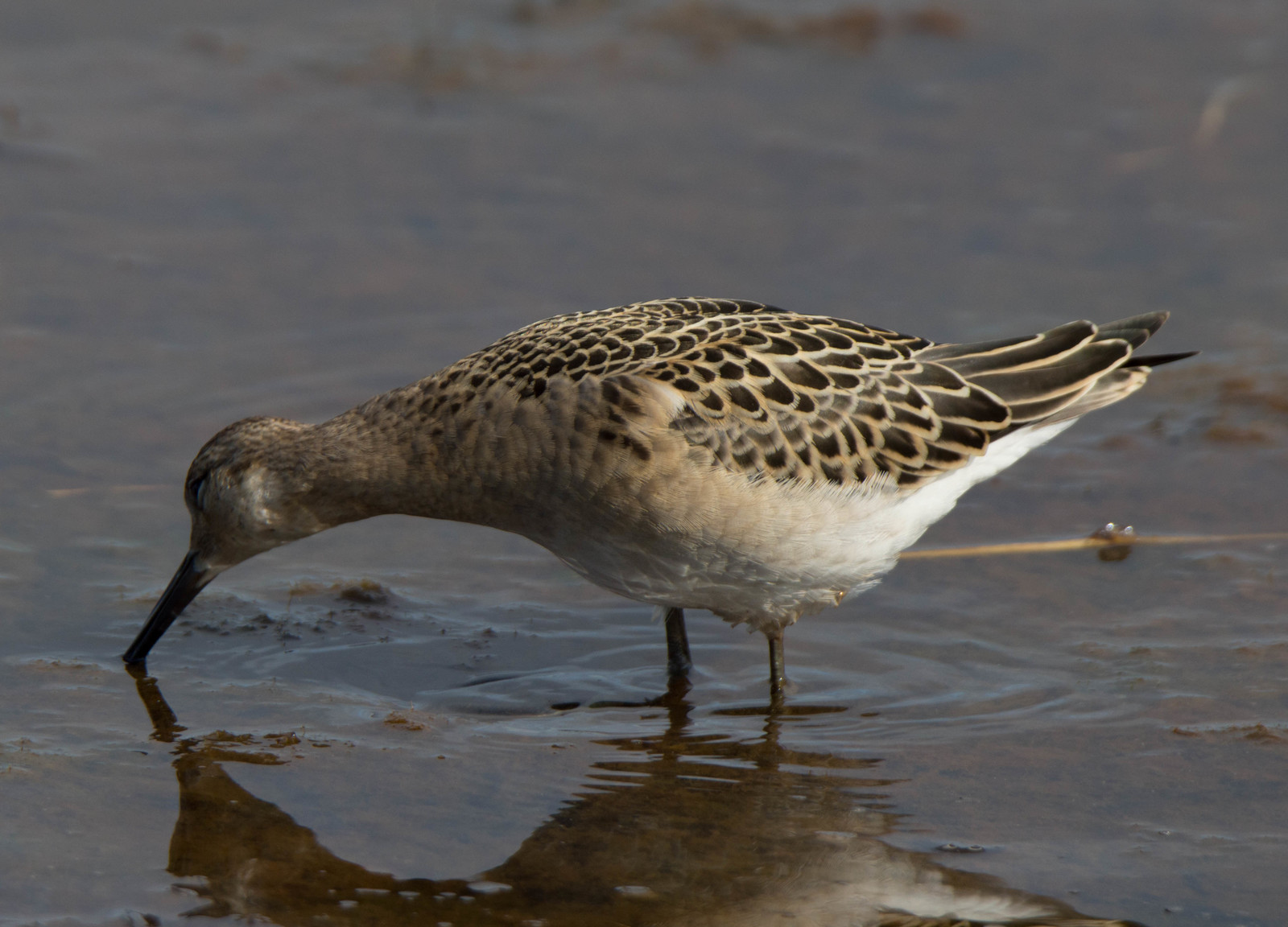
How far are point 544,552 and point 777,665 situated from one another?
1.93m

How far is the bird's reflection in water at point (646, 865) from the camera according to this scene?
598 centimetres

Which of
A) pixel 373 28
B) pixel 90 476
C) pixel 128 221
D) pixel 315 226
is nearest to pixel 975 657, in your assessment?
pixel 90 476

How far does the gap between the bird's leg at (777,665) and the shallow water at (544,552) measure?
0.31 feet

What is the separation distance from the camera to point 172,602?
7.88 meters

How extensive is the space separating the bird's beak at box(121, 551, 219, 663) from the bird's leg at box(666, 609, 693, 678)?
230 cm

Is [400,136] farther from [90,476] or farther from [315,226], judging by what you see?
[90,476]

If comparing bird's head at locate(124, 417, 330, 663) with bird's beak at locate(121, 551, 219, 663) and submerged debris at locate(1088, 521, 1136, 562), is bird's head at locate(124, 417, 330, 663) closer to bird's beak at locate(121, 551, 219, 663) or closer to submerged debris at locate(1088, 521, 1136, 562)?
bird's beak at locate(121, 551, 219, 663)

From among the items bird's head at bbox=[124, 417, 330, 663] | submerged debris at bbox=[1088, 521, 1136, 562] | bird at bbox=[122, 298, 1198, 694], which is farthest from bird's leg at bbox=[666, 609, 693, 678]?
submerged debris at bbox=[1088, 521, 1136, 562]

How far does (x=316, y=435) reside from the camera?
788cm

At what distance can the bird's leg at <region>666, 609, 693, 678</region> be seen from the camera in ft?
26.0

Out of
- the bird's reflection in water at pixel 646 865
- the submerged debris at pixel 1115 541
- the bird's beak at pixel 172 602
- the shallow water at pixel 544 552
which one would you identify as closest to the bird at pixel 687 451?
the bird's beak at pixel 172 602

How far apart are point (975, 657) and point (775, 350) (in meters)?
1.89

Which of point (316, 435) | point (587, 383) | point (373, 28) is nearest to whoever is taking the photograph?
point (587, 383)

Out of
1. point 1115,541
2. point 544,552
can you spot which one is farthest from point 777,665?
point 1115,541
